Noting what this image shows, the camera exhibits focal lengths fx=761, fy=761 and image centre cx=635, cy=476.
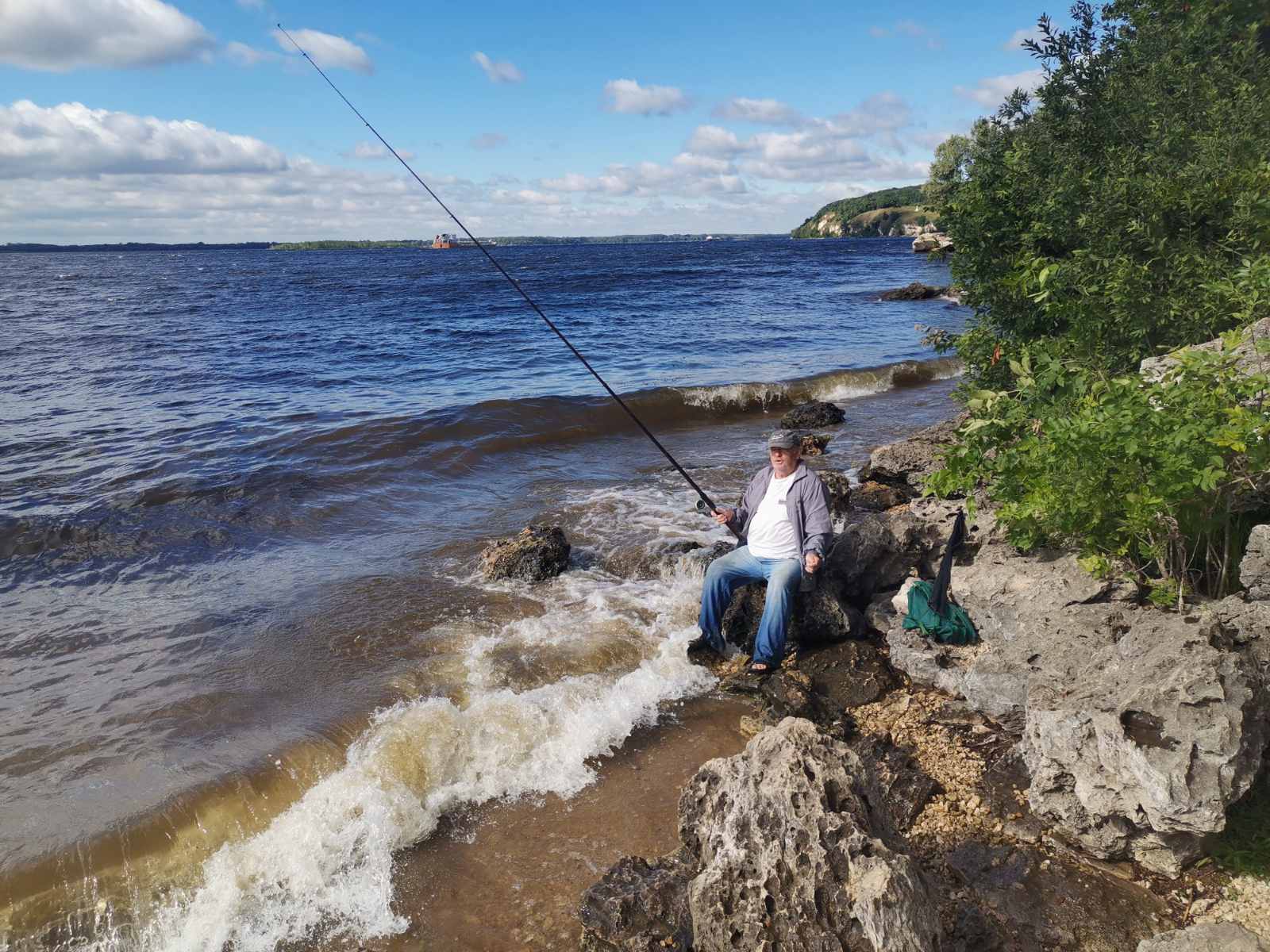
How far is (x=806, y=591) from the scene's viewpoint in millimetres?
6691

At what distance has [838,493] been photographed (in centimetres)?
1032

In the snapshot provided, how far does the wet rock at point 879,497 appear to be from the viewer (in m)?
10.2

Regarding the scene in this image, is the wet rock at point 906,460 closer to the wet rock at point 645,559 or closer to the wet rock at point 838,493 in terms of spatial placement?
the wet rock at point 838,493

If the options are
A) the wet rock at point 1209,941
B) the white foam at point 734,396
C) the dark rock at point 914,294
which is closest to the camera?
the wet rock at point 1209,941

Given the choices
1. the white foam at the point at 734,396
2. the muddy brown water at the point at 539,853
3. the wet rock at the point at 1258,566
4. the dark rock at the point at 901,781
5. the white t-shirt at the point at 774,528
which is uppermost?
the wet rock at the point at 1258,566

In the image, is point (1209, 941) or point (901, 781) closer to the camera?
point (1209, 941)

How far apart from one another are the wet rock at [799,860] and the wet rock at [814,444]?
10.4 meters

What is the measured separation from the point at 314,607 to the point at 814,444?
902 centimetres

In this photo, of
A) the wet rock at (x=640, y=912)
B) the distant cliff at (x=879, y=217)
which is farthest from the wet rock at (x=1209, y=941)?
the distant cliff at (x=879, y=217)

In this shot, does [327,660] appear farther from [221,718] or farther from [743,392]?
[743,392]

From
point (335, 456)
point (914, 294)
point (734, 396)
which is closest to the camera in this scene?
point (335, 456)

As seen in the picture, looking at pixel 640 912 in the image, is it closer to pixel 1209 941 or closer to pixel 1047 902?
pixel 1047 902

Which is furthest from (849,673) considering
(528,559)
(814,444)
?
(814,444)

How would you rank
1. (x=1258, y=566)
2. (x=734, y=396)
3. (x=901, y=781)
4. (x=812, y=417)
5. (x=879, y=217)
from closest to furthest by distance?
(x=1258, y=566) → (x=901, y=781) → (x=812, y=417) → (x=734, y=396) → (x=879, y=217)
